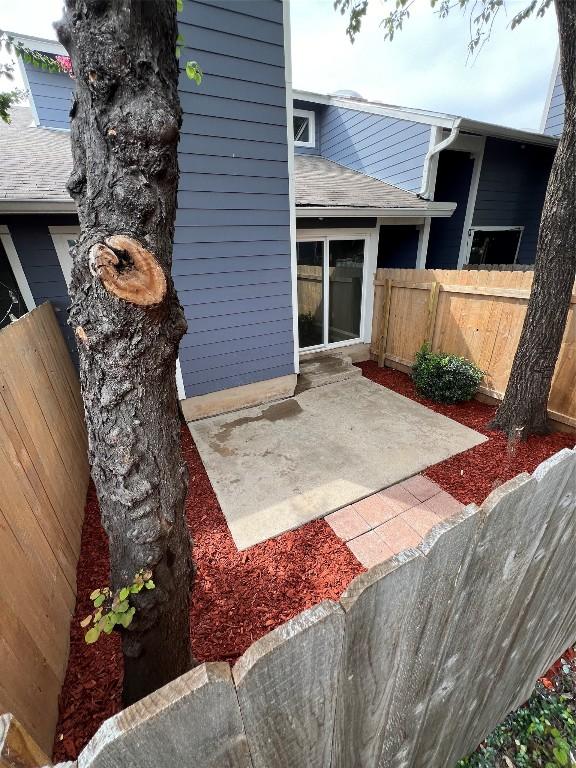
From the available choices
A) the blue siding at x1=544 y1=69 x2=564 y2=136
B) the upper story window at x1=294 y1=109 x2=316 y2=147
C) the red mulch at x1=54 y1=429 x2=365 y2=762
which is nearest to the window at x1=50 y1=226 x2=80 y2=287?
the red mulch at x1=54 y1=429 x2=365 y2=762

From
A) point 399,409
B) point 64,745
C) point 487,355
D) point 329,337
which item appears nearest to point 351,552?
point 64,745

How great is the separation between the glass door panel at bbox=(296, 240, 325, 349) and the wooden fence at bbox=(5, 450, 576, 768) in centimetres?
511

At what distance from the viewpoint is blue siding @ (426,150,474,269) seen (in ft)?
22.9

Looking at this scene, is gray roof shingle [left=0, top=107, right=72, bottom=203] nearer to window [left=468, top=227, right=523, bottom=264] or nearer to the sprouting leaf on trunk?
the sprouting leaf on trunk

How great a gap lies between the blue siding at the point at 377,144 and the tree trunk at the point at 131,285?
274 inches

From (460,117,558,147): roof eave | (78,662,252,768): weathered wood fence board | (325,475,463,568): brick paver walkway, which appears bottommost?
(325,475,463,568): brick paver walkway

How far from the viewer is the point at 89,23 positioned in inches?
39.9

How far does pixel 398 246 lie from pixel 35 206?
20.9 ft

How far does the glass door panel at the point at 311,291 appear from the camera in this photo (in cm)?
558

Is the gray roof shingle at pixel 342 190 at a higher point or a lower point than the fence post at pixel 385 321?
higher

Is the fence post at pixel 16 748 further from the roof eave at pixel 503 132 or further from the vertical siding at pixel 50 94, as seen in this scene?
the vertical siding at pixel 50 94

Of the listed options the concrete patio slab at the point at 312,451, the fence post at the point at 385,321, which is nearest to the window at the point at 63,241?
the concrete patio slab at the point at 312,451

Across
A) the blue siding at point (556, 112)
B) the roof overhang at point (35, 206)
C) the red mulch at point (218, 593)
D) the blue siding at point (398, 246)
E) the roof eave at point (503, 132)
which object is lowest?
the red mulch at point (218, 593)

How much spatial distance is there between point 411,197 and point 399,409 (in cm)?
450
